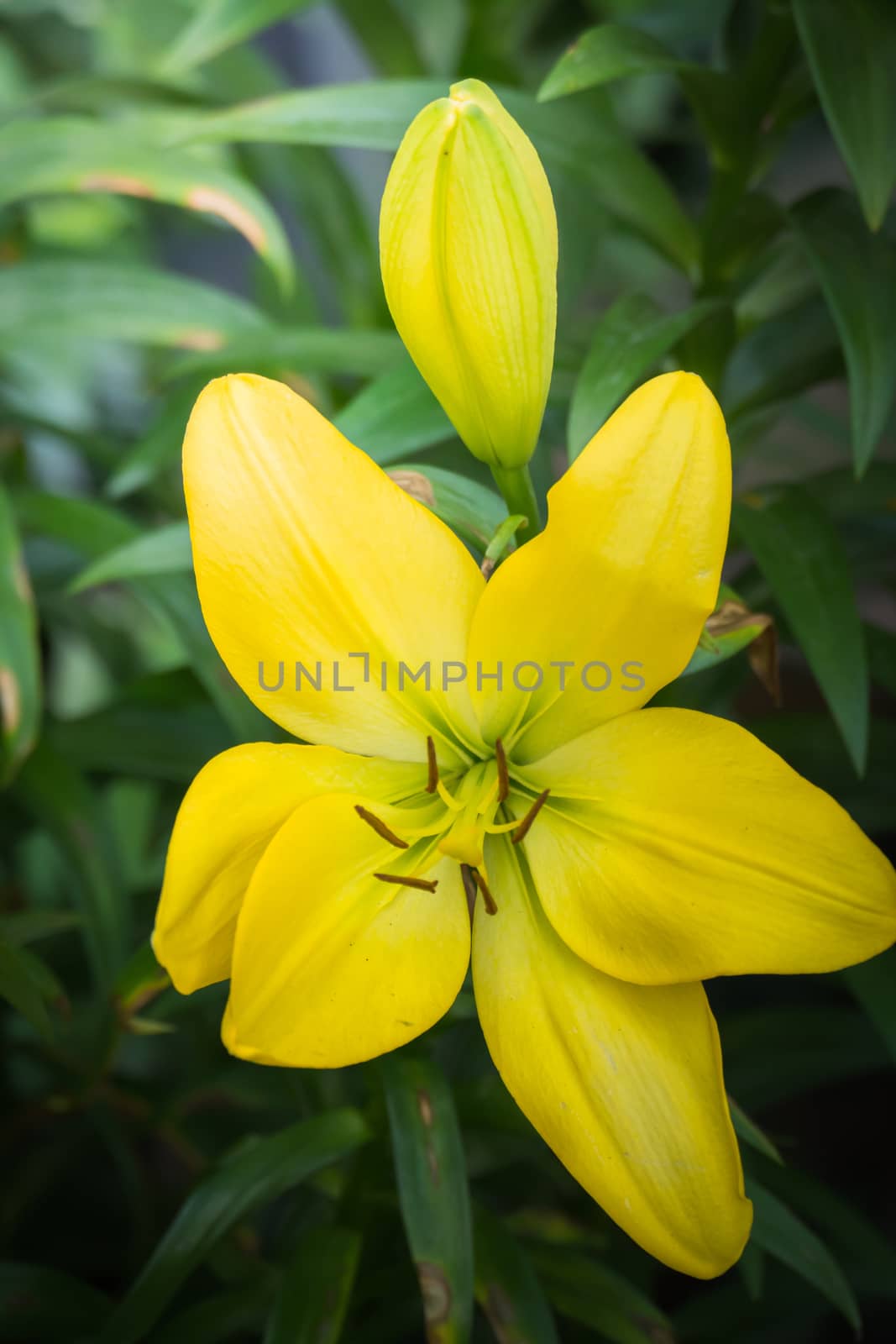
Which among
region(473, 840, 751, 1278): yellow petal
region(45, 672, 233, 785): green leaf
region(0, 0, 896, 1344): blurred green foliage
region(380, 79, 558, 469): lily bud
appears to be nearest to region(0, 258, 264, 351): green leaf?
region(0, 0, 896, 1344): blurred green foliage

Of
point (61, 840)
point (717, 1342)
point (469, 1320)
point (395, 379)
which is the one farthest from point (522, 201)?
point (717, 1342)

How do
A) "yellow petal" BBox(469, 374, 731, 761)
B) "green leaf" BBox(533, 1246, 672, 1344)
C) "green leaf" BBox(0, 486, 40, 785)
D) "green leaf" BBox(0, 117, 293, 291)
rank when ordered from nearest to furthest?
"yellow petal" BBox(469, 374, 731, 761), "green leaf" BBox(533, 1246, 672, 1344), "green leaf" BBox(0, 486, 40, 785), "green leaf" BBox(0, 117, 293, 291)

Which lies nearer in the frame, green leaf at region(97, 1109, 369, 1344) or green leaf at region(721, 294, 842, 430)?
green leaf at region(97, 1109, 369, 1344)

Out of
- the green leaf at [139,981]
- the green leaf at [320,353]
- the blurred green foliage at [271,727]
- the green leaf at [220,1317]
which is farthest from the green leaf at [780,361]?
the green leaf at [220,1317]

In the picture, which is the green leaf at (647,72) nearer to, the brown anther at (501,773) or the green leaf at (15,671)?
the brown anther at (501,773)

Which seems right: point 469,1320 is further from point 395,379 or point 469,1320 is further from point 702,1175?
point 395,379

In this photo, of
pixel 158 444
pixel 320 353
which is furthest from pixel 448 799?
pixel 158 444

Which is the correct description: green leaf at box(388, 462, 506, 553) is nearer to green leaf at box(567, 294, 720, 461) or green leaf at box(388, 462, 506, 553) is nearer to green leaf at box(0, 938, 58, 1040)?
green leaf at box(567, 294, 720, 461)
